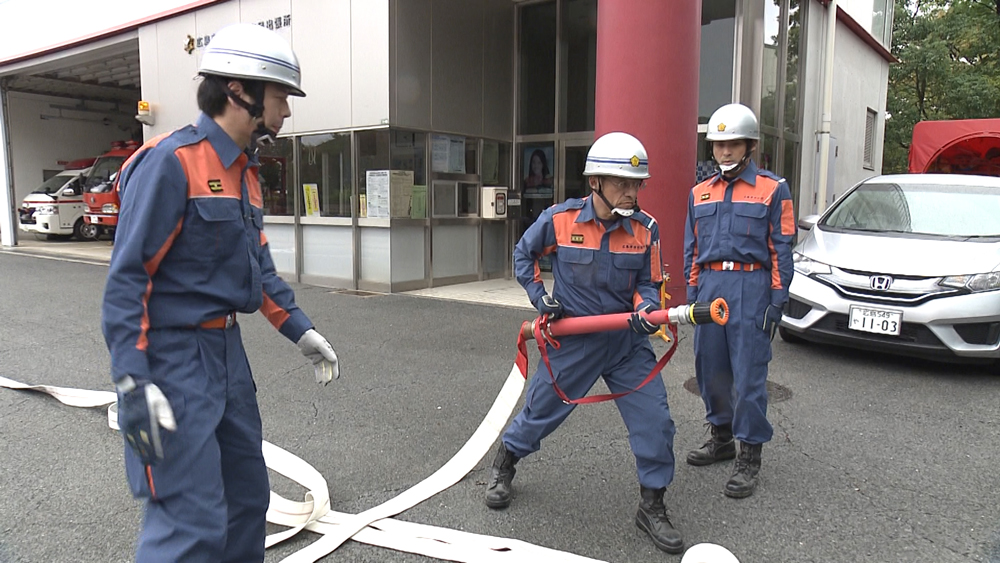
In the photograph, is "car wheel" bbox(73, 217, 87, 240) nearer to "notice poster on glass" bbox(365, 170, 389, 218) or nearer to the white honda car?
"notice poster on glass" bbox(365, 170, 389, 218)

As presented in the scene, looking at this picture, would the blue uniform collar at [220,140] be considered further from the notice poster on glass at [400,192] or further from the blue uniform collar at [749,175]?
the notice poster on glass at [400,192]

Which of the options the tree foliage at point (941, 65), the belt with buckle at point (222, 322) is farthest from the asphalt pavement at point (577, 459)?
the tree foliage at point (941, 65)

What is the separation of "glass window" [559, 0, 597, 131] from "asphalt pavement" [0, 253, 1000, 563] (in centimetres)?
595

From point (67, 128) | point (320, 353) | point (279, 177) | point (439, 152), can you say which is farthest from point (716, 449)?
point (67, 128)

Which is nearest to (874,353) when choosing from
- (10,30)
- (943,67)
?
(943,67)

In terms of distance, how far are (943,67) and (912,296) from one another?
67.6 feet

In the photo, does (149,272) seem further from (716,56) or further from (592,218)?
(716,56)

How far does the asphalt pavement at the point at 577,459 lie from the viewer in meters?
3.04

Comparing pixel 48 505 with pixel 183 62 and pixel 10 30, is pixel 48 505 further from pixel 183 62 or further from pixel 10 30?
pixel 10 30

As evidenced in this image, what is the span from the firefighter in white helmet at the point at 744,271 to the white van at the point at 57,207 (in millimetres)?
20215

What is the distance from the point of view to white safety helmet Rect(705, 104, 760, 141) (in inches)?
138

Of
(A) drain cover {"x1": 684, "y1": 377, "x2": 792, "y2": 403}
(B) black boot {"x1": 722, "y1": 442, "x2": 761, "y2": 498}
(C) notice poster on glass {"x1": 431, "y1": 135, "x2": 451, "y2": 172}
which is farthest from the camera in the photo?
(C) notice poster on glass {"x1": 431, "y1": 135, "x2": 451, "y2": 172}

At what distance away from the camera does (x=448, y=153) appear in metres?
10.8

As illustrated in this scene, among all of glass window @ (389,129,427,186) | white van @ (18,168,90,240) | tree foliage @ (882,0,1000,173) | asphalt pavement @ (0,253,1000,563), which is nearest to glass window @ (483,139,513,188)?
glass window @ (389,129,427,186)
